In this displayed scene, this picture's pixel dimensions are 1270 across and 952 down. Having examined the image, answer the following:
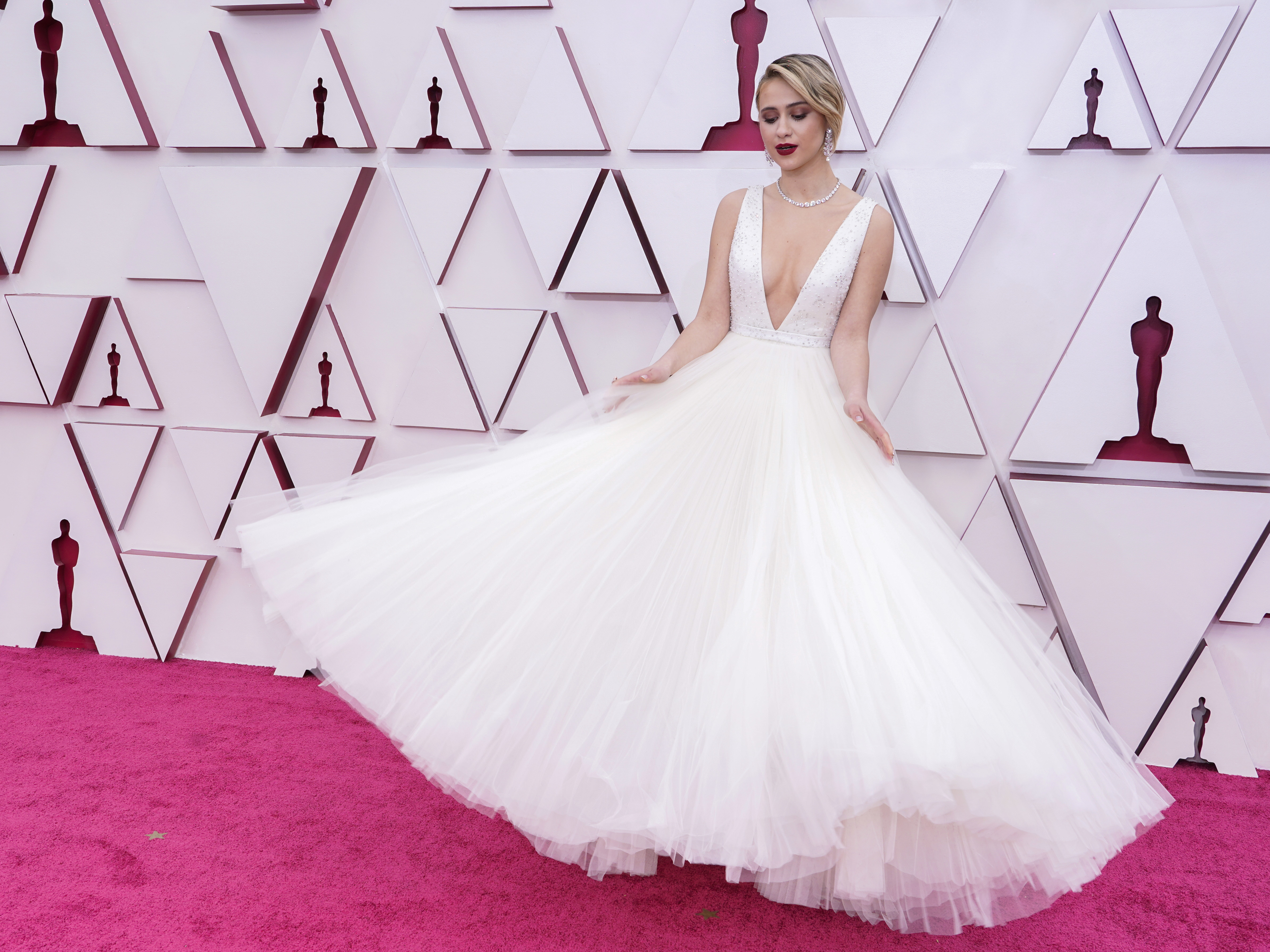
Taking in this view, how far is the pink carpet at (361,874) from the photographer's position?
5.59 ft


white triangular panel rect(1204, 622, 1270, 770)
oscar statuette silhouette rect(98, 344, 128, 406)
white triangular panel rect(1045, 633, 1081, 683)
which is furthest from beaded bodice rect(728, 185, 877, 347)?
oscar statuette silhouette rect(98, 344, 128, 406)

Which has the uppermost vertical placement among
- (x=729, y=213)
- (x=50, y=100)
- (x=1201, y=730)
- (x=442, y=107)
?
(x=50, y=100)

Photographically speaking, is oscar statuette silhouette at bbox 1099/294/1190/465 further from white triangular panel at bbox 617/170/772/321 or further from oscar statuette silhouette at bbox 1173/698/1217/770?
white triangular panel at bbox 617/170/772/321

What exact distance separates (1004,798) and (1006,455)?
132cm

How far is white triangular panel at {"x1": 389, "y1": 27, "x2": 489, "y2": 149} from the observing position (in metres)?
2.67

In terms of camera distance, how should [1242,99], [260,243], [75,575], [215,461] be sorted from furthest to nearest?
[75,575]
[215,461]
[260,243]
[1242,99]

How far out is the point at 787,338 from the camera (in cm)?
212

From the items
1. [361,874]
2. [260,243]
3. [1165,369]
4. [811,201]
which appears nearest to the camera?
[361,874]

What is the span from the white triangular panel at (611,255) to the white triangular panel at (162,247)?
1.20m

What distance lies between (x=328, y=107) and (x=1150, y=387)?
238 cm

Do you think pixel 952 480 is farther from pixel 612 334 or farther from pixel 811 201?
pixel 612 334

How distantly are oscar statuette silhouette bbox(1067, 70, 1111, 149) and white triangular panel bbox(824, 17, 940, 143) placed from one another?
1.33ft

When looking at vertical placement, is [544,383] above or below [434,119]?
below

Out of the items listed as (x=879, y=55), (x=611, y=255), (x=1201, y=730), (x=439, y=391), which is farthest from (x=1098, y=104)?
(x=439, y=391)
